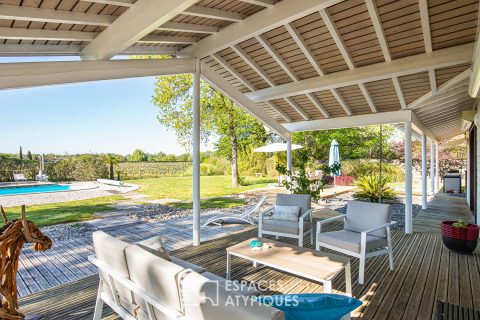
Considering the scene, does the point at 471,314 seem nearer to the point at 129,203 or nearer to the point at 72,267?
the point at 72,267

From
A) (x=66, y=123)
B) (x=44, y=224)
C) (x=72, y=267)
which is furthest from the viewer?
(x=66, y=123)

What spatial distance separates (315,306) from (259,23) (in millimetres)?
3799

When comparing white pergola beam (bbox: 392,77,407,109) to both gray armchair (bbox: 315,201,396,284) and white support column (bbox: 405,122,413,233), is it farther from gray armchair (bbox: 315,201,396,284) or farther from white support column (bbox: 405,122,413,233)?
gray armchair (bbox: 315,201,396,284)

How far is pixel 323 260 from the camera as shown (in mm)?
3469

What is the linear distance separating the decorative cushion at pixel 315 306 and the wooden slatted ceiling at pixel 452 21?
3.79 metres

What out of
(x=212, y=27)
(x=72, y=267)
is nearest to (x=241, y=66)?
(x=212, y=27)

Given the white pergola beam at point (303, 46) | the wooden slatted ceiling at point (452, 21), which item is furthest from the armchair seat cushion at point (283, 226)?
the wooden slatted ceiling at point (452, 21)

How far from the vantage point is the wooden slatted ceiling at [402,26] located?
370cm

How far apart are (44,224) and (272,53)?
23.2 ft

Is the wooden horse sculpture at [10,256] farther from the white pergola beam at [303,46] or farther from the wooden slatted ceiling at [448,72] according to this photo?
the wooden slatted ceiling at [448,72]

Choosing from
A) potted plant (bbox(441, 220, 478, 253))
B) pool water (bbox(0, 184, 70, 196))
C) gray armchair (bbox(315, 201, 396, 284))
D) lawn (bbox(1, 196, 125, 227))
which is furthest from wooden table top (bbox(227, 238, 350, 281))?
pool water (bbox(0, 184, 70, 196))

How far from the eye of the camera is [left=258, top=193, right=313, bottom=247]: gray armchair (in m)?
5.15

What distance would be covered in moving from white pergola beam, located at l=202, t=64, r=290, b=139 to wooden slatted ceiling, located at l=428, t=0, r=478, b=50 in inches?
143

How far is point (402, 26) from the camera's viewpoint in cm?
407
